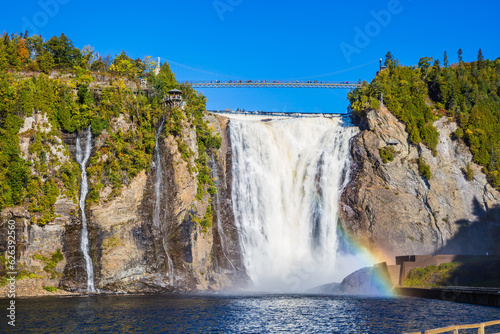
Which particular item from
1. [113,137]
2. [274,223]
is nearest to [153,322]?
[113,137]

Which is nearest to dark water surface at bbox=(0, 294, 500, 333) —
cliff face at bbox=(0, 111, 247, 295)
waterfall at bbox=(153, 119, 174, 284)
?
cliff face at bbox=(0, 111, 247, 295)

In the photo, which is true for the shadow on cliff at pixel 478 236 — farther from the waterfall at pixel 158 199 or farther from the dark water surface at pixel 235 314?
the waterfall at pixel 158 199

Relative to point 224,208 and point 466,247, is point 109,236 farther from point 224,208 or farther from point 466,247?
point 466,247

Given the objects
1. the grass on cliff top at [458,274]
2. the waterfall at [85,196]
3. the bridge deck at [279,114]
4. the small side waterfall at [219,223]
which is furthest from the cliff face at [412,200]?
the waterfall at [85,196]

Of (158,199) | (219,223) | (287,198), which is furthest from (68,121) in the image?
(287,198)

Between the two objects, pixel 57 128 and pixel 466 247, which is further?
pixel 466 247

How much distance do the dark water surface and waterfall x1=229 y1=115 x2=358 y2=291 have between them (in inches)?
734

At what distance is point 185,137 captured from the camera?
69.8 m

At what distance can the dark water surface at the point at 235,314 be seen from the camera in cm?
3581

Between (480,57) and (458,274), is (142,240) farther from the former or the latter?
(480,57)

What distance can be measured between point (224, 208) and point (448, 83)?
46778mm

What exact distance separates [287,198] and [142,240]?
Answer: 2464cm

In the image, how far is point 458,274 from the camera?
5825 cm

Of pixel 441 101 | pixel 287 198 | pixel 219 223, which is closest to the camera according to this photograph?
pixel 219 223
